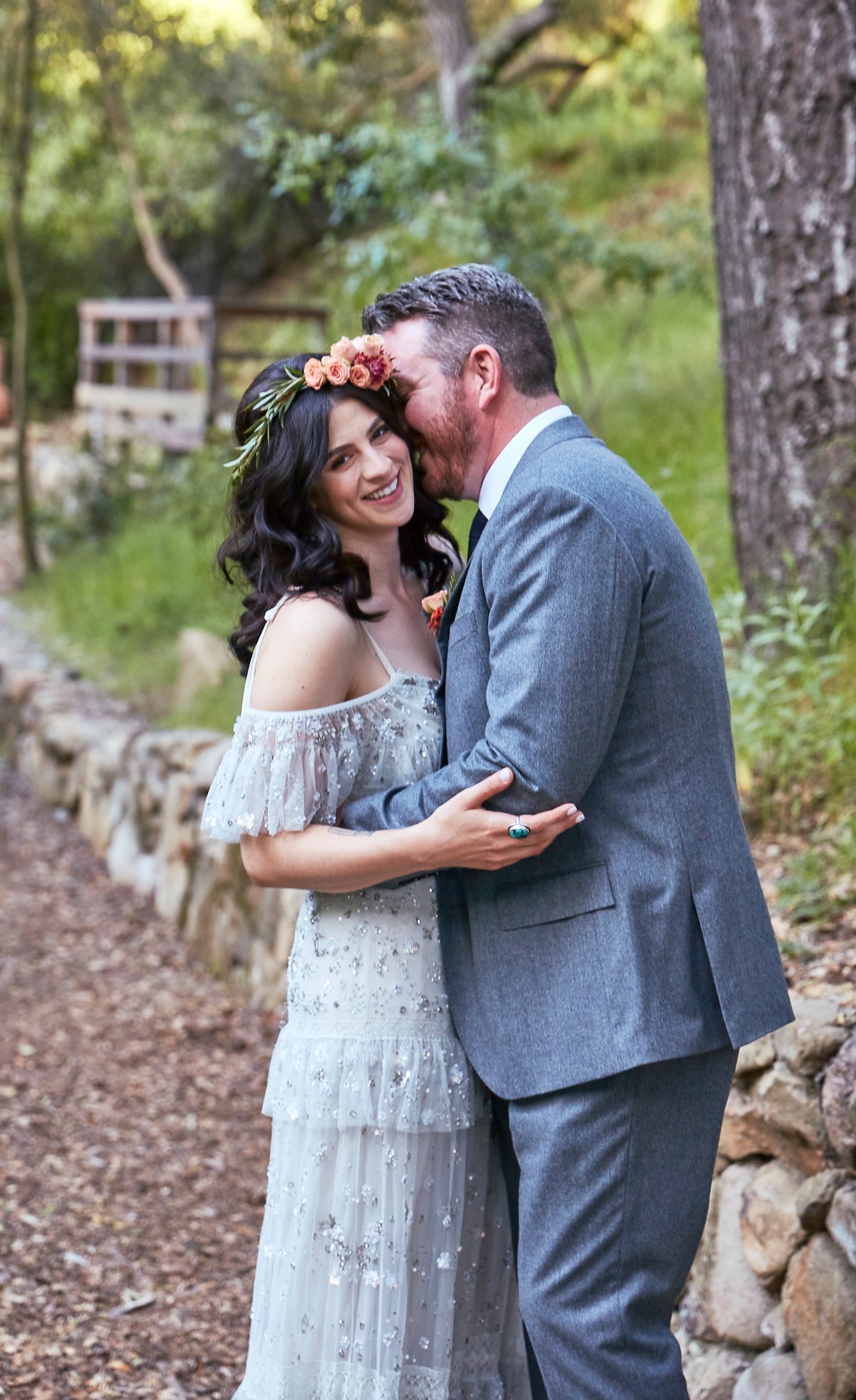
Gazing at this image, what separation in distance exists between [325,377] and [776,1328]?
6.04 ft

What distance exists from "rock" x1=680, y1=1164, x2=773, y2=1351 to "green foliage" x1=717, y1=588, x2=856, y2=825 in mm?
999

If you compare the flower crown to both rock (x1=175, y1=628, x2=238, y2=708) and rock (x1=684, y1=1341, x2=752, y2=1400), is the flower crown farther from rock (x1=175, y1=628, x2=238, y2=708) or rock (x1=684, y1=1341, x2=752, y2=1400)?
rock (x1=175, y1=628, x2=238, y2=708)

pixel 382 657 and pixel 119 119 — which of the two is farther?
pixel 119 119

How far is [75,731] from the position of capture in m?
6.66

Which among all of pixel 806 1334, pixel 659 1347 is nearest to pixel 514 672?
pixel 659 1347

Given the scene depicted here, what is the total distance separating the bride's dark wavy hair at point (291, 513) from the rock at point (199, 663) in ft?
13.1

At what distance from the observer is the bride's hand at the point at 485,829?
171 cm

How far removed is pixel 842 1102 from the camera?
235 centimetres

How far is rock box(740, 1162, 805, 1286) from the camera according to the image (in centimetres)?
247

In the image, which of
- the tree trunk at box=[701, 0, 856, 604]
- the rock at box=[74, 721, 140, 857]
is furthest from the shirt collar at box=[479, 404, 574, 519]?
the rock at box=[74, 721, 140, 857]

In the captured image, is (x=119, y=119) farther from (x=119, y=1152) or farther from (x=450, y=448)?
(x=450, y=448)

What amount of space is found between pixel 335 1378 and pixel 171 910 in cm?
356

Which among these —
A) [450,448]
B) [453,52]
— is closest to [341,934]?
[450,448]

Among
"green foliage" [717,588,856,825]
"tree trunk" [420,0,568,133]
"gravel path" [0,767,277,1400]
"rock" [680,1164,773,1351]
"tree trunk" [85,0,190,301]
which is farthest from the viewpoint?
"tree trunk" [85,0,190,301]
